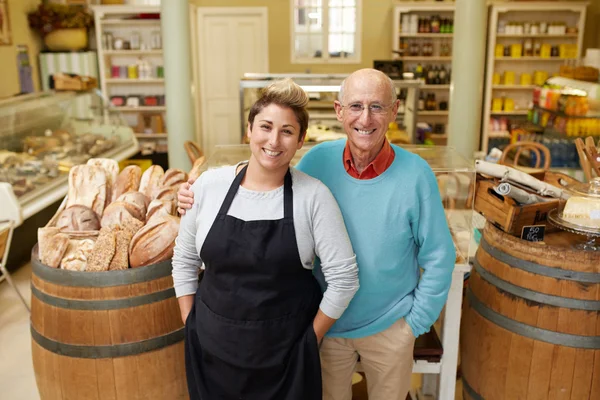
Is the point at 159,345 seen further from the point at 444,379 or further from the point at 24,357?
the point at 24,357

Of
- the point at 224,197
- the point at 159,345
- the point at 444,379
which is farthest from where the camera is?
the point at 444,379

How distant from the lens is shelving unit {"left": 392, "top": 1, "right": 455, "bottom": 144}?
349 inches

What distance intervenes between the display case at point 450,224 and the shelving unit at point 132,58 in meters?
6.05

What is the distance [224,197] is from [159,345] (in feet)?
2.42

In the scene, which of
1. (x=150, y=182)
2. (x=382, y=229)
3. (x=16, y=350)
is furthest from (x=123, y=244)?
(x=16, y=350)

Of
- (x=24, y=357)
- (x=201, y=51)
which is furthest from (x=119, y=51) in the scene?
(x=24, y=357)

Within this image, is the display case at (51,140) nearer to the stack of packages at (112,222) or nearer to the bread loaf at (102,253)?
the stack of packages at (112,222)

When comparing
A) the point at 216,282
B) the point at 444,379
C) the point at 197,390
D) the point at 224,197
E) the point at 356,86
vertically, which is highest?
the point at 356,86

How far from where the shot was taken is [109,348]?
217 centimetres

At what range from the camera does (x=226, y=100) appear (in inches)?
380

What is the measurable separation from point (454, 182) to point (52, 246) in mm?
1758

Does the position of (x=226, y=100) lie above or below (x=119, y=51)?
below

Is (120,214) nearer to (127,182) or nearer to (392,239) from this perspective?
(127,182)

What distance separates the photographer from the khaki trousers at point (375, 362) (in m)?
2.04
